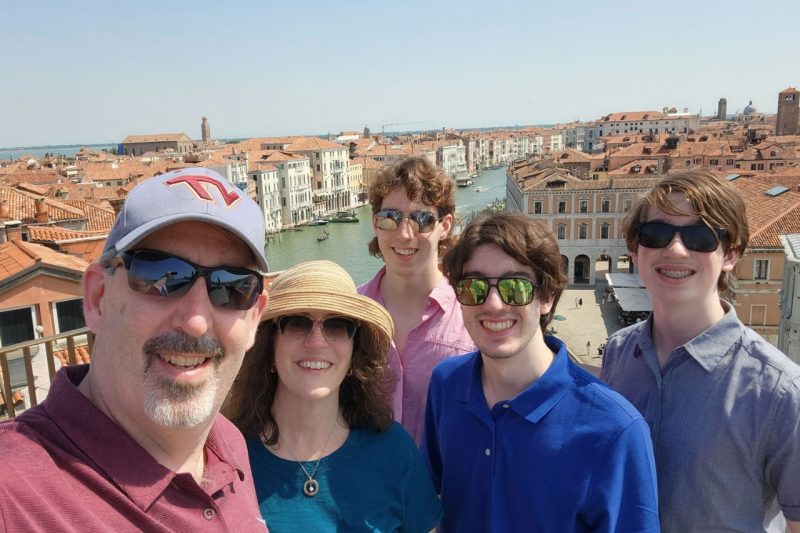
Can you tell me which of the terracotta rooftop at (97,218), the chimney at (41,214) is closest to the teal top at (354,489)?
the chimney at (41,214)

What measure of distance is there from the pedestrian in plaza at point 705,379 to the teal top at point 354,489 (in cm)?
71

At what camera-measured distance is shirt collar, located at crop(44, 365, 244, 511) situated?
110 centimetres

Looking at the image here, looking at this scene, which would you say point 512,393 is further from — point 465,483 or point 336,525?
point 336,525

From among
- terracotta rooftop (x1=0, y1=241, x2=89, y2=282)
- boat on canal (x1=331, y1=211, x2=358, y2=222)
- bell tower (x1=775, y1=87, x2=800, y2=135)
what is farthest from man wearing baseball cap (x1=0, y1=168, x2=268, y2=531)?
bell tower (x1=775, y1=87, x2=800, y2=135)

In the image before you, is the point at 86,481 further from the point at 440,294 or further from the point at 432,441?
the point at 440,294

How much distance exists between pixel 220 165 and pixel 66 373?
3969 cm

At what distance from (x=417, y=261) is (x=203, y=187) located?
140 cm

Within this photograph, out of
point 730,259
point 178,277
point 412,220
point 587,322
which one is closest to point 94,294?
point 178,277

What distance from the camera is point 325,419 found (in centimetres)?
175

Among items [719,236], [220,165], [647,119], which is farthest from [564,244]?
[647,119]

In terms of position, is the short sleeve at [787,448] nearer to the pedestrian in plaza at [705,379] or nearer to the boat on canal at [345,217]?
the pedestrian in plaza at [705,379]

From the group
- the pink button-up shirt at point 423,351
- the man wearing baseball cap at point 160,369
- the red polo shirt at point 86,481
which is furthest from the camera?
the pink button-up shirt at point 423,351

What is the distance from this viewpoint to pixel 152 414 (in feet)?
3.94

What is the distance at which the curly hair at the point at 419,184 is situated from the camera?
8.34 feet
